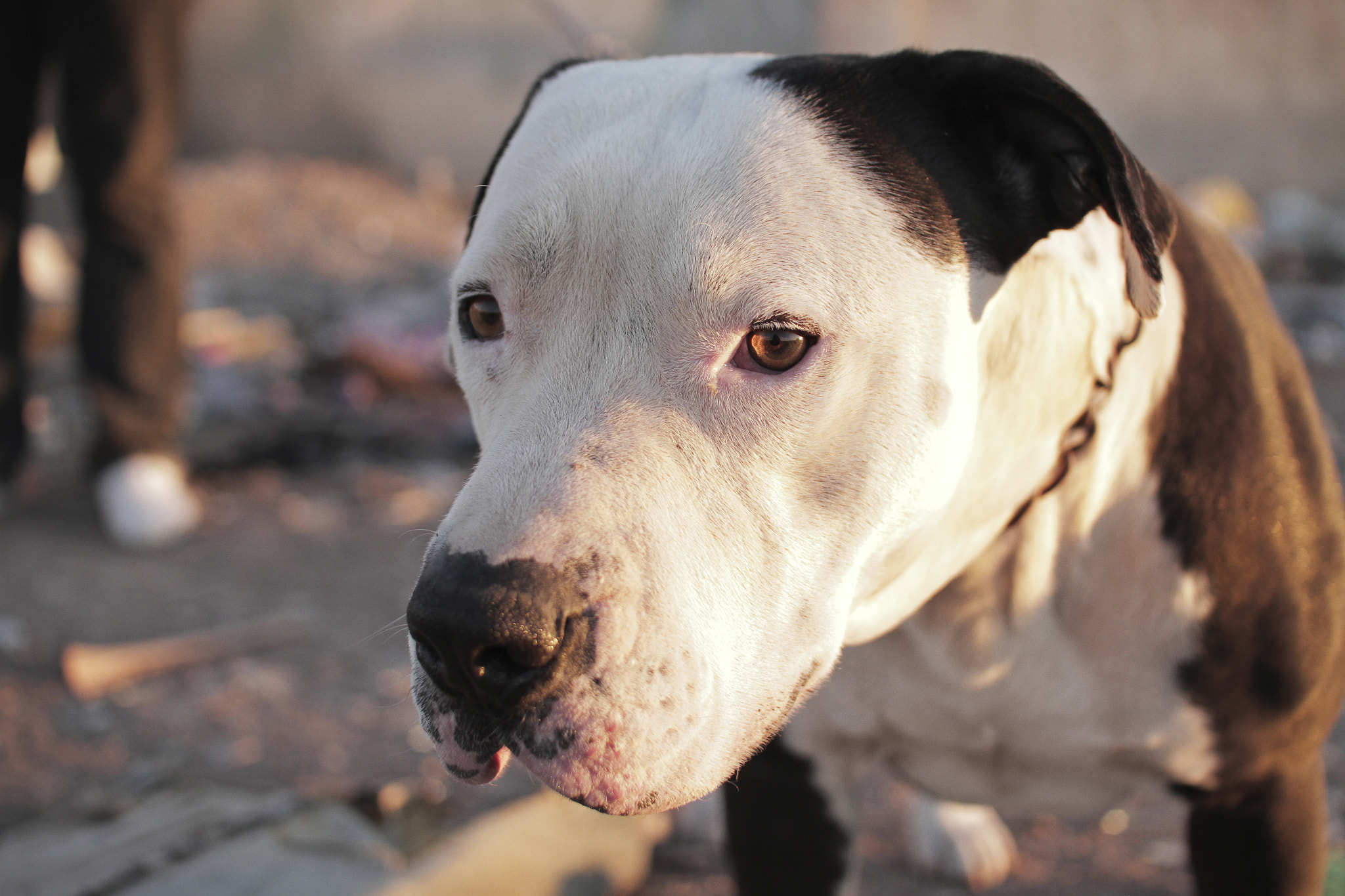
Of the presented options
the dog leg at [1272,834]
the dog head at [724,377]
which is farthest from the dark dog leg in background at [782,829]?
the dog leg at [1272,834]

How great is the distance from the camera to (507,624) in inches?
43.3

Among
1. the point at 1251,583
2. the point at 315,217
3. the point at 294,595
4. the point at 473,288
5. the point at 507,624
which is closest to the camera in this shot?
the point at 507,624

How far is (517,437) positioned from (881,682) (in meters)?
0.74

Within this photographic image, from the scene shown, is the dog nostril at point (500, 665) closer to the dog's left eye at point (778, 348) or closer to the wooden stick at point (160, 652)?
the dog's left eye at point (778, 348)

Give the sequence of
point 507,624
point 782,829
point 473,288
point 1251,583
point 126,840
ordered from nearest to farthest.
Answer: point 507,624 → point 473,288 → point 1251,583 → point 782,829 → point 126,840

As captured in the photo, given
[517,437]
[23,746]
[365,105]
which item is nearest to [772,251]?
[517,437]

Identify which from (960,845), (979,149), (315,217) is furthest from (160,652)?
(315,217)

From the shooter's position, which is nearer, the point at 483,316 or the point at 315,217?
the point at 483,316

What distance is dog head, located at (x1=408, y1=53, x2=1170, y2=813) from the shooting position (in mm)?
1155

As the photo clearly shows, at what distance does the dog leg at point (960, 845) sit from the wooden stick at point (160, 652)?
179 cm

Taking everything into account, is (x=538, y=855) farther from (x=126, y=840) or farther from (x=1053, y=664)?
(x=1053, y=664)

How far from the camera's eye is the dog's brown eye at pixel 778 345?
49.3 inches

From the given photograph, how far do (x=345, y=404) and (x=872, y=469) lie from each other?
13.5 feet

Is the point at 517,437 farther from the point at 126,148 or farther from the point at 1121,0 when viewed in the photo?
the point at 1121,0
